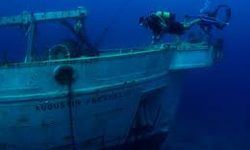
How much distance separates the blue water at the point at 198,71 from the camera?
778 inches

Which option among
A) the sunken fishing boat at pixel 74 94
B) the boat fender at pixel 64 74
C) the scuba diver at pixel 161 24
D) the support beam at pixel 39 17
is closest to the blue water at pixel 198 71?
the support beam at pixel 39 17

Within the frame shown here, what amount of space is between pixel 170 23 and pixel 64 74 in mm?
3399

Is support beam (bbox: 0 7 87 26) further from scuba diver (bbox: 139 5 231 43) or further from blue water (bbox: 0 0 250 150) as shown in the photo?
scuba diver (bbox: 139 5 231 43)

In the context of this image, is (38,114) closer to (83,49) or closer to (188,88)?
(83,49)

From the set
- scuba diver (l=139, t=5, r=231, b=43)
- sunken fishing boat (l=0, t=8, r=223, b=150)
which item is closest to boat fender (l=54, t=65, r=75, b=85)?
sunken fishing boat (l=0, t=8, r=223, b=150)

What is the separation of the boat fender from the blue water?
2.52 m

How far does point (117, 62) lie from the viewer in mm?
10492

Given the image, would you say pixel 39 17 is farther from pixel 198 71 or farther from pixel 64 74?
pixel 198 71

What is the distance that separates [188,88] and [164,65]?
2841cm

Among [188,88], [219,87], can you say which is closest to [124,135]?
[188,88]

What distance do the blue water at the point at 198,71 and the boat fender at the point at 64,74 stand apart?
2.52 meters

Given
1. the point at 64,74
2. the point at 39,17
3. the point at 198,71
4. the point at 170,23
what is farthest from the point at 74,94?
the point at 198,71

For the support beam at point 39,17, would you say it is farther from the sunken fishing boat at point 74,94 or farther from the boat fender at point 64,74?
the boat fender at point 64,74

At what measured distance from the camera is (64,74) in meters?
9.88
